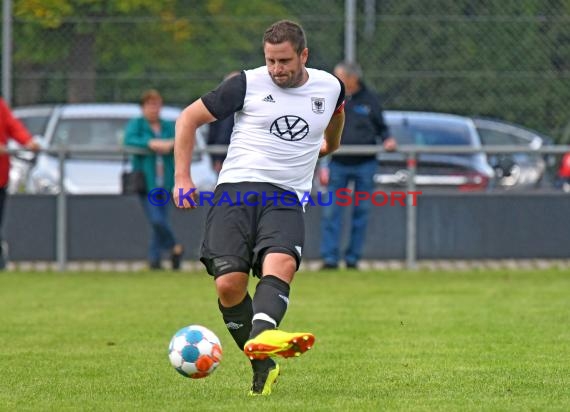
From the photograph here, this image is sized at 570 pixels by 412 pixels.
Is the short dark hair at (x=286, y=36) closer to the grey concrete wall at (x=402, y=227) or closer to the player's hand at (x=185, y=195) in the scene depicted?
the player's hand at (x=185, y=195)

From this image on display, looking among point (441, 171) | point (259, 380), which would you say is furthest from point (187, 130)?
point (441, 171)

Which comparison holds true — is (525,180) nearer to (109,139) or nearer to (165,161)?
(165,161)

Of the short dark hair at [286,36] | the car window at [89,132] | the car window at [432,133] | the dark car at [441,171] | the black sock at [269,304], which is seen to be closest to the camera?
the black sock at [269,304]

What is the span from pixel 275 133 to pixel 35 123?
10.7m

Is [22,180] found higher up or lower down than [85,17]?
lower down

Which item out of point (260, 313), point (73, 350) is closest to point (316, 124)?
point (260, 313)

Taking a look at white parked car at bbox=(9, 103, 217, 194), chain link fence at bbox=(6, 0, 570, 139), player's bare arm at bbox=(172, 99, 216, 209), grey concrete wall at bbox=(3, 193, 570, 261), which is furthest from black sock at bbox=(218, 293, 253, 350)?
chain link fence at bbox=(6, 0, 570, 139)

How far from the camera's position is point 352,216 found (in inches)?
590

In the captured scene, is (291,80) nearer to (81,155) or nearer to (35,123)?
(81,155)

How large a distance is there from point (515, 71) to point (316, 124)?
9.55 metres

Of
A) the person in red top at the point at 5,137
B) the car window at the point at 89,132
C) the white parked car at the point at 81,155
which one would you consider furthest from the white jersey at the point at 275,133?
the car window at the point at 89,132

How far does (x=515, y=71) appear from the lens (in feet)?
53.0

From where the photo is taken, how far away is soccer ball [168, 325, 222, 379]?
660 centimetres

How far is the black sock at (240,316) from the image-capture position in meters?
6.93
